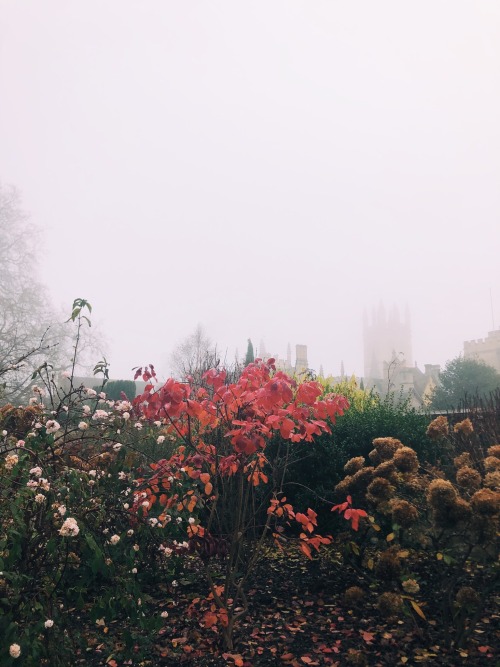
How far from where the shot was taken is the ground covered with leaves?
3.50 m

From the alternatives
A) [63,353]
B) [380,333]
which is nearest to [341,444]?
[63,353]

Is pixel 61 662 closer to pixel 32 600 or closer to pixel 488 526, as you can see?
pixel 32 600

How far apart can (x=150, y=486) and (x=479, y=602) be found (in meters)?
2.82

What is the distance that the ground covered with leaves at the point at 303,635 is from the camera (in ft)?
11.5

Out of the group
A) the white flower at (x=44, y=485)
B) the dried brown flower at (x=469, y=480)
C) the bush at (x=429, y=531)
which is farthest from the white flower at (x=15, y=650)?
the dried brown flower at (x=469, y=480)

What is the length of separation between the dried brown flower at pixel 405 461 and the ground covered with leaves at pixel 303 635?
1.02 meters

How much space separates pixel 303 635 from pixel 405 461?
1.51 meters

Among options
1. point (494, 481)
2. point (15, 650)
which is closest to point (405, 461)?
point (494, 481)

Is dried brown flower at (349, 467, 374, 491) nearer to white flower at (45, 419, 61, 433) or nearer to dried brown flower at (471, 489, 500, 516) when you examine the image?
dried brown flower at (471, 489, 500, 516)

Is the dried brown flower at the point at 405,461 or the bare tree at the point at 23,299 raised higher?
the bare tree at the point at 23,299

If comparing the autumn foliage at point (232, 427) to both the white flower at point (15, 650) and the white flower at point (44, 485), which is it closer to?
the white flower at point (44, 485)

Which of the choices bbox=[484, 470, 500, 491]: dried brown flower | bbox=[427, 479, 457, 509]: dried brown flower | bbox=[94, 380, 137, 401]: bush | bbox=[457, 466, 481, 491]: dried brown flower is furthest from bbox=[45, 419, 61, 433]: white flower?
bbox=[94, 380, 137, 401]: bush

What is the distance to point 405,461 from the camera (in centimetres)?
411

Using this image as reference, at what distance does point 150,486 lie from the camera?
4.79m
